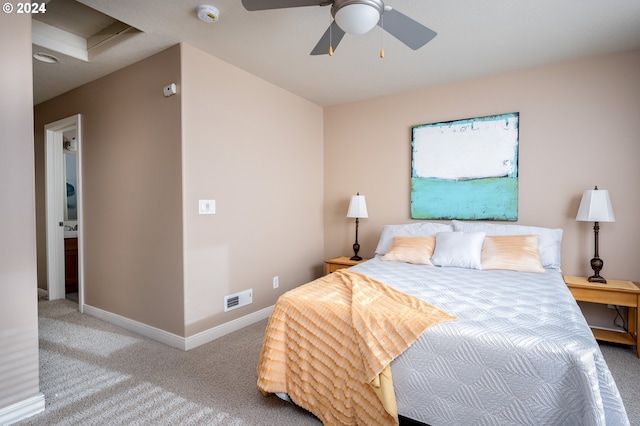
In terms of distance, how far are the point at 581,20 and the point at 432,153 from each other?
61.7 inches

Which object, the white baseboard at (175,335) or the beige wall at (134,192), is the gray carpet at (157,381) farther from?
the beige wall at (134,192)

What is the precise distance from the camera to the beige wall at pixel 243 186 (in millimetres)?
2699

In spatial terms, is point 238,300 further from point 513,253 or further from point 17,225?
point 513,253

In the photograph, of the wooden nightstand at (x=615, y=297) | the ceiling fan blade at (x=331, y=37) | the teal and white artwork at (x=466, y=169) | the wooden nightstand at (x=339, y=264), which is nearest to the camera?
the ceiling fan blade at (x=331, y=37)

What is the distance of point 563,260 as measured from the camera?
9.78 ft

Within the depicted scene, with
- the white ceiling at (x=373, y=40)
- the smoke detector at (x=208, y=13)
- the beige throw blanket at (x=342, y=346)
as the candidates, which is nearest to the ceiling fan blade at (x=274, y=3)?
the white ceiling at (x=373, y=40)

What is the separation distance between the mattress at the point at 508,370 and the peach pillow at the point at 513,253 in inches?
33.8

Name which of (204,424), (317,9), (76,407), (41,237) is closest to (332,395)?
(204,424)

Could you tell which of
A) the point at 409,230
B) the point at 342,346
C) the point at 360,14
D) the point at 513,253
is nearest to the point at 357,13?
the point at 360,14

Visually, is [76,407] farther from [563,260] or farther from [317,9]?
[563,260]

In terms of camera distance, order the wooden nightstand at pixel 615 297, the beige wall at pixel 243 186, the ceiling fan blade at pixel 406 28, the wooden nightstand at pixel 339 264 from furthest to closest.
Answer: the wooden nightstand at pixel 339 264 → the beige wall at pixel 243 186 → the wooden nightstand at pixel 615 297 → the ceiling fan blade at pixel 406 28

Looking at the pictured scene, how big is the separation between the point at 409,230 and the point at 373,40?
184cm

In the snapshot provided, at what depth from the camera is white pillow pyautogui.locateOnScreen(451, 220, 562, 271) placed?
9.05 ft

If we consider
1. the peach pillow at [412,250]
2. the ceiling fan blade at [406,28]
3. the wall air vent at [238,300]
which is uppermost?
the ceiling fan blade at [406,28]
